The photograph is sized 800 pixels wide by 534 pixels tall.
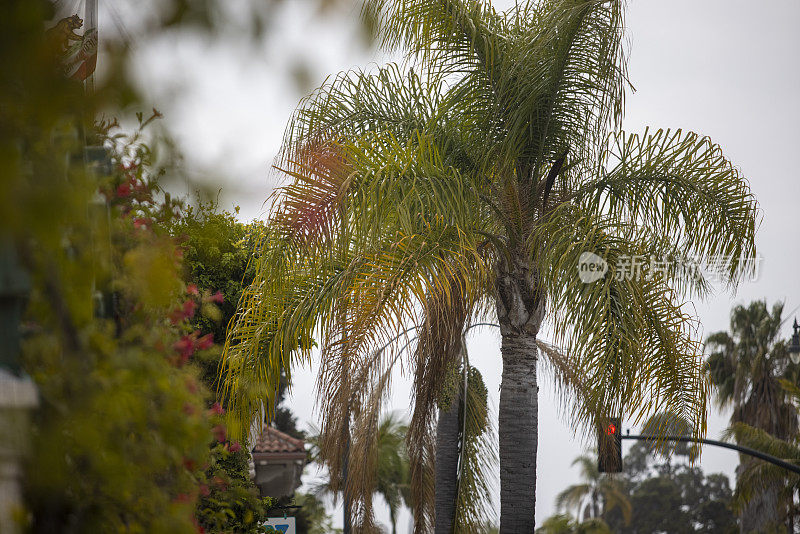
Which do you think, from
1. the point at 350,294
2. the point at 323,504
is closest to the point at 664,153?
the point at 350,294

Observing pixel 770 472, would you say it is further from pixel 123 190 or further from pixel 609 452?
pixel 123 190

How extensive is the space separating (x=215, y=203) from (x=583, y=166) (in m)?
7.24

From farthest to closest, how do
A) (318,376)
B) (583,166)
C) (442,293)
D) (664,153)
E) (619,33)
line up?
(583,166) < (664,153) < (619,33) < (442,293) < (318,376)

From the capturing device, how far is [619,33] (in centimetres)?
759

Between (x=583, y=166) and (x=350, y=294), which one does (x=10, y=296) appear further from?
(x=583, y=166)

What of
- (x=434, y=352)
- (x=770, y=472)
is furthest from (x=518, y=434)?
(x=770, y=472)

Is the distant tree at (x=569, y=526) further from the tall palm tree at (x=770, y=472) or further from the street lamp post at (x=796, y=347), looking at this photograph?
the street lamp post at (x=796, y=347)

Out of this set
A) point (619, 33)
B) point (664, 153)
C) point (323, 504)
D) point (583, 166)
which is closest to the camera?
point (619, 33)

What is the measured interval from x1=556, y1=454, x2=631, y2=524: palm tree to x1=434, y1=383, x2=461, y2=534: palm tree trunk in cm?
4777

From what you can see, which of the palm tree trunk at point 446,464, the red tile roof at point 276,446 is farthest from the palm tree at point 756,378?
the palm tree trunk at point 446,464

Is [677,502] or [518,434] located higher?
[677,502]

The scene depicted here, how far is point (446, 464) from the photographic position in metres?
10.5

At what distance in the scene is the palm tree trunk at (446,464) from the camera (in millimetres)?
10312

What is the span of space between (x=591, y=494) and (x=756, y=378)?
96.5ft
